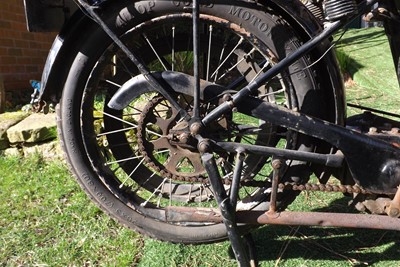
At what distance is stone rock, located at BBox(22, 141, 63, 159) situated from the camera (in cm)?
381

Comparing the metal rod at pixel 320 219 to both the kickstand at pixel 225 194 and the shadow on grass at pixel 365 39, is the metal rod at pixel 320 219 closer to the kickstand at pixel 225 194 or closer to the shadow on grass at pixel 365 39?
the kickstand at pixel 225 194

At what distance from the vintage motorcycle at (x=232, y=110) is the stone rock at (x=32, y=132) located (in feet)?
6.05

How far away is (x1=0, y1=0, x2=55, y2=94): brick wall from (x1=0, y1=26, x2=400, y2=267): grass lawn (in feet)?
7.99

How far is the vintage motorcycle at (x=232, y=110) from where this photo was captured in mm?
1841

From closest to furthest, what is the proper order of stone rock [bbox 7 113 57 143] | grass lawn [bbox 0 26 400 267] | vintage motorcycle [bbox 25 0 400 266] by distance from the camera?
1. vintage motorcycle [bbox 25 0 400 266]
2. grass lawn [bbox 0 26 400 267]
3. stone rock [bbox 7 113 57 143]

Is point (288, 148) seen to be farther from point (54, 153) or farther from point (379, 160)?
point (54, 153)

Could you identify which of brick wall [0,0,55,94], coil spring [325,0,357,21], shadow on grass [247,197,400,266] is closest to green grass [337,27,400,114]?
shadow on grass [247,197,400,266]

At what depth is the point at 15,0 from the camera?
5.28 metres

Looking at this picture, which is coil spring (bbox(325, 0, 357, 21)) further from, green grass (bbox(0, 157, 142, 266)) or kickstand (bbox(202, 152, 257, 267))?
green grass (bbox(0, 157, 142, 266))

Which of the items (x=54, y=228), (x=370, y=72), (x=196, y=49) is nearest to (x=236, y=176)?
(x=196, y=49)

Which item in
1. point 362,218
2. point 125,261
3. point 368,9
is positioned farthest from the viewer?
point 125,261

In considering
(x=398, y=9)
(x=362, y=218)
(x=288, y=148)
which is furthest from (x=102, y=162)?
(x=398, y=9)

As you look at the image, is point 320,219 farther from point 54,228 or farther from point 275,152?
point 54,228

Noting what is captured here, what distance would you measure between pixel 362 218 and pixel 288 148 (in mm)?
464
